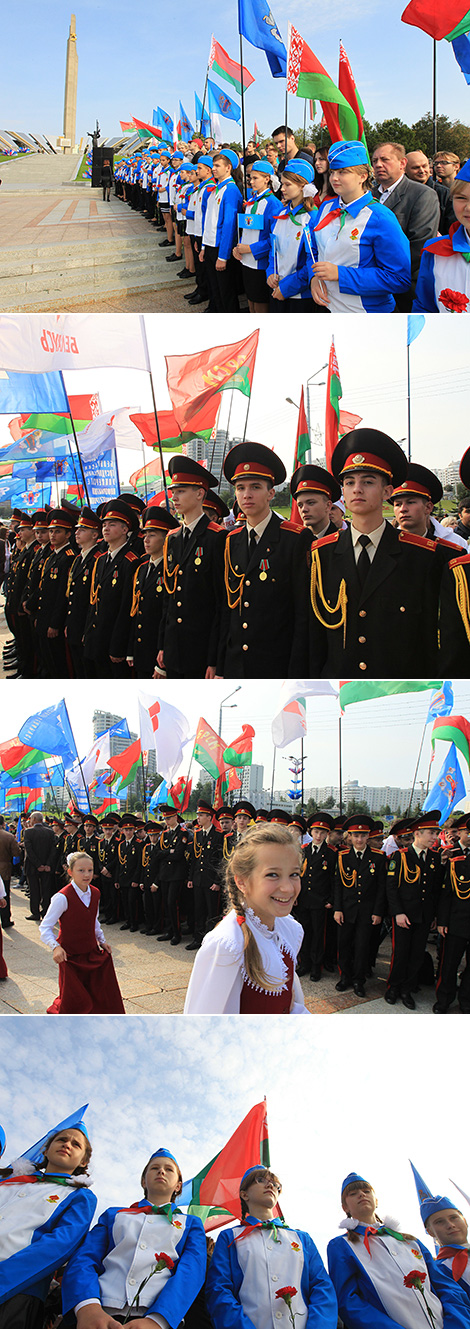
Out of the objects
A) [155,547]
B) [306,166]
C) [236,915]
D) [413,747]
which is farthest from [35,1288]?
[306,166]

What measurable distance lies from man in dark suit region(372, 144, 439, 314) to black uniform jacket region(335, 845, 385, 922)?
337cm

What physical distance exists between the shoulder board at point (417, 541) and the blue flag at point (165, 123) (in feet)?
42.6

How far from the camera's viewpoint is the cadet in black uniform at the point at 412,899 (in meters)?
4.62

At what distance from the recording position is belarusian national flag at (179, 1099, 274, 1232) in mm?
3666

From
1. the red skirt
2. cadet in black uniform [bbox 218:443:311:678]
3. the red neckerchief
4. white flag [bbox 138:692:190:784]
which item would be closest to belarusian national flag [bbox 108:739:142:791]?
white flag [bbox 138:692:190:784]

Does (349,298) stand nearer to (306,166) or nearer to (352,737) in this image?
(306,166)

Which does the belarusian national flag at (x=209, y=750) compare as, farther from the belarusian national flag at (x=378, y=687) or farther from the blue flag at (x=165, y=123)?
the blue flag at (x=165, y=123)

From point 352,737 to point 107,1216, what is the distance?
7.71ft

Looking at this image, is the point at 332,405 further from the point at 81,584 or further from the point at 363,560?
the point at 81,584

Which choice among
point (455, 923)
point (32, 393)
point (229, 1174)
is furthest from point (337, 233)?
point (229, 1174)

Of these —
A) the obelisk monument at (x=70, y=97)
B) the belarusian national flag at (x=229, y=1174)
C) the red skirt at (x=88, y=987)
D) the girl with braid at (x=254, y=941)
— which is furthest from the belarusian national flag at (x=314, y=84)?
the obelisk monument at (x=70, y=97)

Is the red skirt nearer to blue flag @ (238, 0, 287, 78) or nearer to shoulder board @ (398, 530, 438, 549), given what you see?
shoulder board @ (398, 530, 438, 549)

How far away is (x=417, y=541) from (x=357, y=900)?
2.13m

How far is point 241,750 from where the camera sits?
4.43 metres
